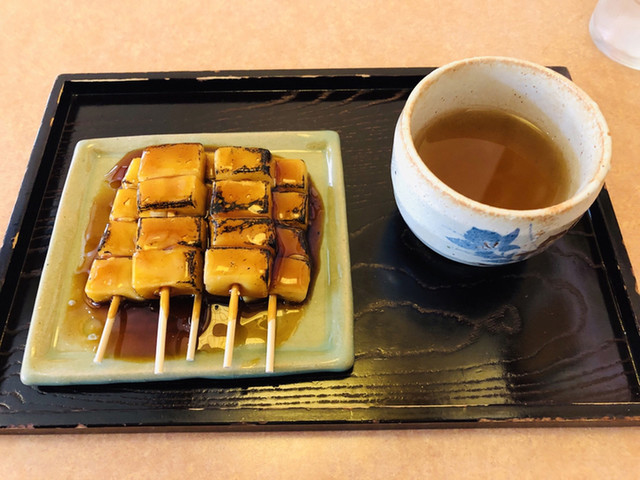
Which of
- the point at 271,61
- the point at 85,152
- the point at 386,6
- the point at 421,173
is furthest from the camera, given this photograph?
the point at 386,6

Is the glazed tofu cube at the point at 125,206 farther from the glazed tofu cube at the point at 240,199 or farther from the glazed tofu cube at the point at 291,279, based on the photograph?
the glazed tofu cube at the point at 291,279

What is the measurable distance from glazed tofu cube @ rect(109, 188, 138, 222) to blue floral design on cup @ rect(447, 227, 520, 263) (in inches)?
26.5

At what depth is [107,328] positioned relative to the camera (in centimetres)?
93

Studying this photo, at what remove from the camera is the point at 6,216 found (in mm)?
1231

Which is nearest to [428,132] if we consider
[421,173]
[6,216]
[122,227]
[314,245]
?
[421,173]

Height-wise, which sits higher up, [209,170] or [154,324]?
[209,170]

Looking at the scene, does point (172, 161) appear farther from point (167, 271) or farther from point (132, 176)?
point (167, 271)

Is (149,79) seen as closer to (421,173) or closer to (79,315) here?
(79,315)

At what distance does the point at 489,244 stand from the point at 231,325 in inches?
19.9

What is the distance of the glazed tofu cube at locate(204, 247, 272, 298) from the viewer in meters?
0.92

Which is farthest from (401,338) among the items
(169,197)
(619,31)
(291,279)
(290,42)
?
(619,31)

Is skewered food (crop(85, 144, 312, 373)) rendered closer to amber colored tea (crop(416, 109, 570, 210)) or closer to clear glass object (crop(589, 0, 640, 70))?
amber colored tea (crop(416, 109, 570, 210))

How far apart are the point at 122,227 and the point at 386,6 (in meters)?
1.25

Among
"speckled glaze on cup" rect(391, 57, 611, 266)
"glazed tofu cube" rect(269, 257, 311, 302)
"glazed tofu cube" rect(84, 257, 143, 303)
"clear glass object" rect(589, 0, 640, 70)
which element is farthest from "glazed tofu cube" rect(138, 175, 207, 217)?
"clear glass object" rect(589, 0, 640, 70)
